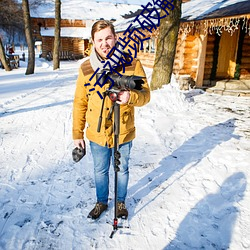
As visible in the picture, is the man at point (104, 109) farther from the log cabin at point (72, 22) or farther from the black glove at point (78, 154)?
the log cabin at point (72, 22)

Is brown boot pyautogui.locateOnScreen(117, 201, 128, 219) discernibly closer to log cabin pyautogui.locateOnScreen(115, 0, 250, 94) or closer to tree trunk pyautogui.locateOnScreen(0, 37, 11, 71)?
log cabin pyautogui.locateOnScreen(115, 0, 250, 94)

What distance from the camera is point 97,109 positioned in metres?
2.08

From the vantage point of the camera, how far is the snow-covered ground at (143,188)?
2.23 meters

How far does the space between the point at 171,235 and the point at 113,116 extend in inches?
52.8

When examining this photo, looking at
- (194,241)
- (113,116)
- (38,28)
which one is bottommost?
(194,241)

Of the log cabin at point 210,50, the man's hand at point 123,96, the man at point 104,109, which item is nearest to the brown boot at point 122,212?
the man at point 104,109

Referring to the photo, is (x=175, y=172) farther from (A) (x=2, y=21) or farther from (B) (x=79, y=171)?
(A) (x=2, y=21)

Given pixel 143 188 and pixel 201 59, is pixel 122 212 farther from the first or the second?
pixel 201 59

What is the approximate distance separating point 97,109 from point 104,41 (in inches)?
23.5

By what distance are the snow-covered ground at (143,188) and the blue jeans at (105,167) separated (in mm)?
300

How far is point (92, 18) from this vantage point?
105 feet

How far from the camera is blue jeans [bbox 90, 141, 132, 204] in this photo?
7.27 feet

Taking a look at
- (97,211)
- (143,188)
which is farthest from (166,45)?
(97,211)

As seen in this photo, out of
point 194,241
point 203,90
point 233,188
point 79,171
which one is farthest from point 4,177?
point 203,90
